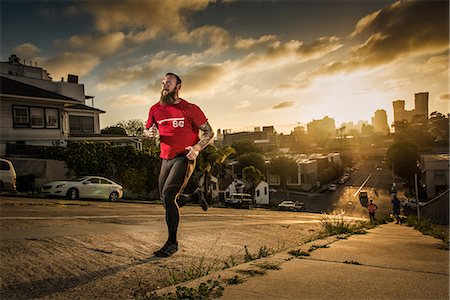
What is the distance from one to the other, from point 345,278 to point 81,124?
34258 millimetres

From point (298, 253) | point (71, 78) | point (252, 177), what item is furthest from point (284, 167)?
point (298, 253)

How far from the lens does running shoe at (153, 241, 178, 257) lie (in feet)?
11.4

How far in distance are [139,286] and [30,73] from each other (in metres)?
54.2

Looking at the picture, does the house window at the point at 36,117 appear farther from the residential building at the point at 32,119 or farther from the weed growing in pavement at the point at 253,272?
the weed growing in pavement at the point at 253,272

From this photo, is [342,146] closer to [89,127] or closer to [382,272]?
[89,127]

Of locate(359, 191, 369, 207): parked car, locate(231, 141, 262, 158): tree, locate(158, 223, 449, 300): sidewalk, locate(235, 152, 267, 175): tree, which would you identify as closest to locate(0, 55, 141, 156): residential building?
locate(158, 223, 449, 300): sidewalk

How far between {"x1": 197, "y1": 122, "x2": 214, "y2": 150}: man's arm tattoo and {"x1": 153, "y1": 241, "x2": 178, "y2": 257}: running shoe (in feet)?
4.33

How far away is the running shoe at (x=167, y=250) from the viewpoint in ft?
11.4

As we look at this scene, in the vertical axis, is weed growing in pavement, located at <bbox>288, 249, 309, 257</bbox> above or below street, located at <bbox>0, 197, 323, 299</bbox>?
below

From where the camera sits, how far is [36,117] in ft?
81.8

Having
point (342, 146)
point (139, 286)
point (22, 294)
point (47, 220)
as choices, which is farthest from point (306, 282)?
point (342, 146)

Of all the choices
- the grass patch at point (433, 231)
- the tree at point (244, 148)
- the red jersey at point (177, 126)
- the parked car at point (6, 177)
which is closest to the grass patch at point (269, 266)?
the red jersey at point (177, 126)

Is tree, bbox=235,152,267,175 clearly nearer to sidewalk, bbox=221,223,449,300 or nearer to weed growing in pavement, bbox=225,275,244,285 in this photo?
sidewalk, bbox=221,223,449,300

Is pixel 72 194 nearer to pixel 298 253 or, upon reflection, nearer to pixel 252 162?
pixel 298 253
